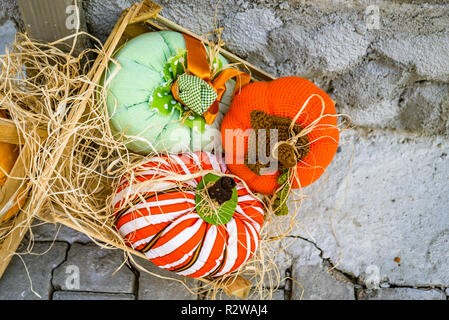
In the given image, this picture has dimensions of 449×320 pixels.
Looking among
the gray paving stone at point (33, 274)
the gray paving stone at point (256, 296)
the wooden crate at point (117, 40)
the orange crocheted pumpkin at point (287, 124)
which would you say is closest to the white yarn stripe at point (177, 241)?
the wooden crate at point (117, 40)

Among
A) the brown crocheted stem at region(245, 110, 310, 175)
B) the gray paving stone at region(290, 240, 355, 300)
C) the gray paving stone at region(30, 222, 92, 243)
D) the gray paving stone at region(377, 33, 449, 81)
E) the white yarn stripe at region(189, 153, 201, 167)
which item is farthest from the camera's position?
the gray paving stone at region(290, 240, 355, 300)

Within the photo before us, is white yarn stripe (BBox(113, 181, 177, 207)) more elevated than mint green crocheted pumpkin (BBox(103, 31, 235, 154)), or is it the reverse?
mint green crocheted pumpkin (BBox(103, 31, 235, 154))

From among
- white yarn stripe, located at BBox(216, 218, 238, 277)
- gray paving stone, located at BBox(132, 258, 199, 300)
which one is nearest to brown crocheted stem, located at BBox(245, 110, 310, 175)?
white yarn stripe, located at BBox(216, 218, 238, 277)

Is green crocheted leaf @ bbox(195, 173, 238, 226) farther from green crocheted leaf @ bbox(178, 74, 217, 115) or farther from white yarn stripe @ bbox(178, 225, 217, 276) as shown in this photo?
green crocheted leaf @ bbox(178, 74, 217, 115)

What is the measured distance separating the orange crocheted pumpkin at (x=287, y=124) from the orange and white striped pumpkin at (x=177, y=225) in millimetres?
124

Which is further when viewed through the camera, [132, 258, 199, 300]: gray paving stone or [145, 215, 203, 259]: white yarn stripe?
[132, 258, 199, 300]: gray paving stone

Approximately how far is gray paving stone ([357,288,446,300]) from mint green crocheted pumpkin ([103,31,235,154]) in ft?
3.33

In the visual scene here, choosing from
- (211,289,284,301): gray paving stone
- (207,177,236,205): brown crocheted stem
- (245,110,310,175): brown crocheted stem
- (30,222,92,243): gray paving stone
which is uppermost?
(245,110,310,175): brown crocheted stem

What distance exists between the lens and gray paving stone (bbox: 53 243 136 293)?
1498 millimetres

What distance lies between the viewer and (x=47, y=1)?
1.22 m

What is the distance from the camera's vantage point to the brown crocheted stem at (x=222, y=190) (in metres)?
1.16

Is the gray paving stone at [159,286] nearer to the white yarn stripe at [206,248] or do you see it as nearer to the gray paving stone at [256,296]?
the gray paving stone at [256,296]

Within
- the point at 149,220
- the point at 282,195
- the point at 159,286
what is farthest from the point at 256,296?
the point at 149,220
